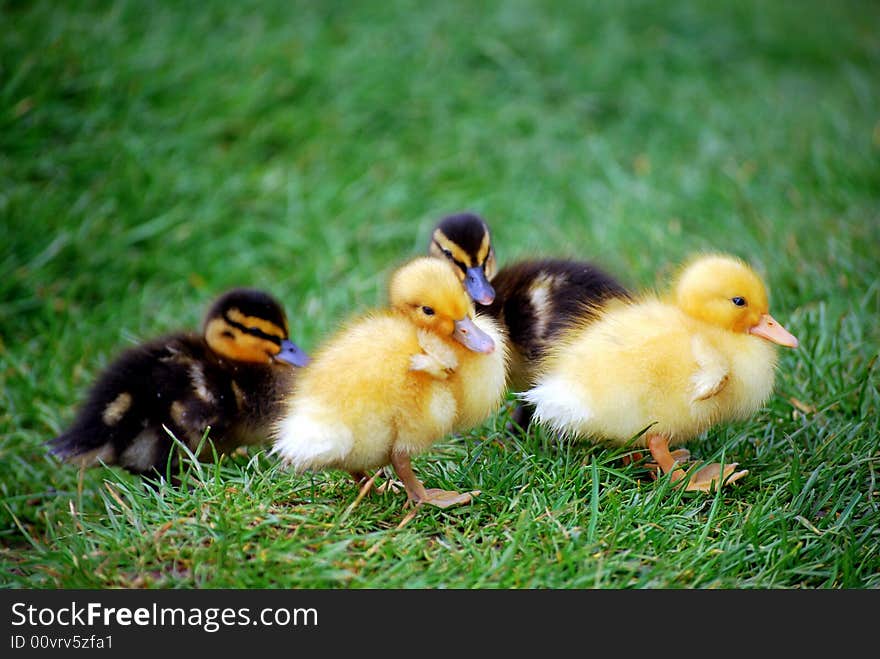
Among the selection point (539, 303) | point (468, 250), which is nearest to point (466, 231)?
point (468, 250)

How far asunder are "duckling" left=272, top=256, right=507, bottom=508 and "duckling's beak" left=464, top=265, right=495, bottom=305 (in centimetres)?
45

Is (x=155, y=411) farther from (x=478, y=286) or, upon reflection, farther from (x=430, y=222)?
(x=430, y=222)

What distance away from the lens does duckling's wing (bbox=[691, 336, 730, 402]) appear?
2.94 metres

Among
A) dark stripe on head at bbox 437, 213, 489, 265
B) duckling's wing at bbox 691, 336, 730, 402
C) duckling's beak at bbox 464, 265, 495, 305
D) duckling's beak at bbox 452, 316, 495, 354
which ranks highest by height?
duckling's beak at bbox 452, 316, 495, 354

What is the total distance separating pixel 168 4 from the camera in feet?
21.9

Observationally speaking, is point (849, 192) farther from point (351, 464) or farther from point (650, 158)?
point (351, 464)

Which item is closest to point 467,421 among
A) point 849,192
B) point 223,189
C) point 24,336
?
point 24,336

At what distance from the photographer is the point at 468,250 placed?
140 inches

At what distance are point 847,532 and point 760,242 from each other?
8.42 ft

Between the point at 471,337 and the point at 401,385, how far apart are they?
0.79 ft

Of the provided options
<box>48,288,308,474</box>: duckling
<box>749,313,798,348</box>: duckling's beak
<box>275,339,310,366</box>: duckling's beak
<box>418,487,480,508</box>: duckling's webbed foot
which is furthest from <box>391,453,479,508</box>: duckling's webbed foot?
<box>749,313,798,348</box>: duckling's beak

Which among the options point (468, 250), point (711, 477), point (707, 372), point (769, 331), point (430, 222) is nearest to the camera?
point (707, 372)

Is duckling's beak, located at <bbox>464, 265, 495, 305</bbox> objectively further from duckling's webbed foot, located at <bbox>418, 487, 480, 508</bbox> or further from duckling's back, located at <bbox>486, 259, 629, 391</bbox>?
duckling's webbed foot, located at <bbox>418, 487, 480, 508</bbox>

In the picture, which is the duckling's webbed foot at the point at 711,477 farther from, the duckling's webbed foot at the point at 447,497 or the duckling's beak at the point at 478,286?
the duckling's beak at the point at 478,286
